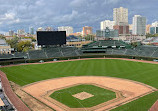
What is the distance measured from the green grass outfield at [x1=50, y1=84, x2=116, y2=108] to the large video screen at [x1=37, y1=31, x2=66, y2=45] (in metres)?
40.4

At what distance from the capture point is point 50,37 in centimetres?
6612

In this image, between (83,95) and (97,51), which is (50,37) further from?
(83,95)

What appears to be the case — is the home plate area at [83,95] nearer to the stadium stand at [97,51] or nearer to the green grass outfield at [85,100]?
the green grass outfield at [85,100]

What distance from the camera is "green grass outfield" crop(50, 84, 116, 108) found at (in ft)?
71.1

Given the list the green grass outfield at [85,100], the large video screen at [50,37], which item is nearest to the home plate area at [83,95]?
the green grass outfield at [85,100]

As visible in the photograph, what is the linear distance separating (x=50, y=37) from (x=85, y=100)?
157ft

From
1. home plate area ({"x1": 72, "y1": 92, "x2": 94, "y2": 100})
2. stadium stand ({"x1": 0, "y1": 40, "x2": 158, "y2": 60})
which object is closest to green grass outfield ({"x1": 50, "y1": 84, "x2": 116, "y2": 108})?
home plate area ({"x1": 72, "y1": 92, "x2": 94, "y2": 100})

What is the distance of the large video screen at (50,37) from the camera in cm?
6450

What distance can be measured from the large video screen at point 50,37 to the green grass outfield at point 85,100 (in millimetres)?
40364

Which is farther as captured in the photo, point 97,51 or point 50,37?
point 97,51

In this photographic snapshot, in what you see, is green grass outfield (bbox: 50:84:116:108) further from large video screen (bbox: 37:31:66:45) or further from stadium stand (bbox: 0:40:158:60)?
large video screen (bbox: 37:31:66:45)

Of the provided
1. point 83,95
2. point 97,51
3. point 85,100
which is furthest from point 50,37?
point 85,100

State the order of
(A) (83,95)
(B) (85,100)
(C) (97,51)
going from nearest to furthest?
1. (B) (85,100)
2. (A) (83,95)
3. (C) (97,51)

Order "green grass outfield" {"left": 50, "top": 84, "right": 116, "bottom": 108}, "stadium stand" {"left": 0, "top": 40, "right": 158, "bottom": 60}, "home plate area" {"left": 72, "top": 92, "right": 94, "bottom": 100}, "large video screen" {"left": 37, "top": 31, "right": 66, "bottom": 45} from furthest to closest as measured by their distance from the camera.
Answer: "large video screen" {"left": 37, "top": 31, "right": 66, "bottom": 45}, "stadium stand" {"left": 0, "top": 40, "right": 158, "bottom": 60}, "home plate area" {"left": 72, "top": 92, "right": 94, "bottom": 100}, "green grass outfield" {"left": 50, "top": 84, "right": 116, "bottom": 108}
